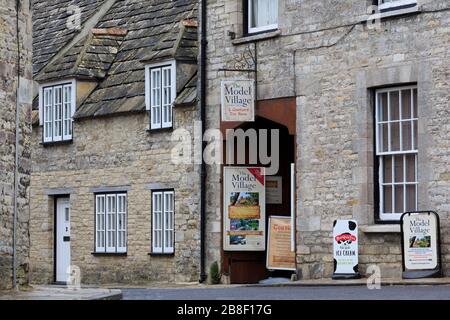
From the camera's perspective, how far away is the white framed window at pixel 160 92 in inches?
1224

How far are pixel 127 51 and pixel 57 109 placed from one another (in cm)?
223

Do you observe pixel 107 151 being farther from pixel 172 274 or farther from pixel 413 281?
pixel 413 281

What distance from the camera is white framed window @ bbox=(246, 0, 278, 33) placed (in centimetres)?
2900

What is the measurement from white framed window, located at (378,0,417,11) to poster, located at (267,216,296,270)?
4.83m

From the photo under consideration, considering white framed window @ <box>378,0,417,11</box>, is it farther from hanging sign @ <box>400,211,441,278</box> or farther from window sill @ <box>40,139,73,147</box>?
window sill @ <box>40,139,73,147</box>

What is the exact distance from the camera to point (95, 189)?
108 ft

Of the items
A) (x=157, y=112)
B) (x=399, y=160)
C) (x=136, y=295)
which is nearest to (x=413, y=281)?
(x=399, y=160)

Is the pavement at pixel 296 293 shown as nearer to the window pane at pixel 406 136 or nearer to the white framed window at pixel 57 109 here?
the window pane at pixel 406 136

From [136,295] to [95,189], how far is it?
8735mm

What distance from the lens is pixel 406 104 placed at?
26266 mm

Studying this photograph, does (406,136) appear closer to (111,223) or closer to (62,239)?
(111,223)

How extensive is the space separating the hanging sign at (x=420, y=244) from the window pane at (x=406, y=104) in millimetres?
1808

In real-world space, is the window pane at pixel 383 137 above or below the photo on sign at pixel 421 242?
above

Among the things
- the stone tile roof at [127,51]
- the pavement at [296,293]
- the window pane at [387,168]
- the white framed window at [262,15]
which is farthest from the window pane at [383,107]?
the stone tile roof at [127,51]
